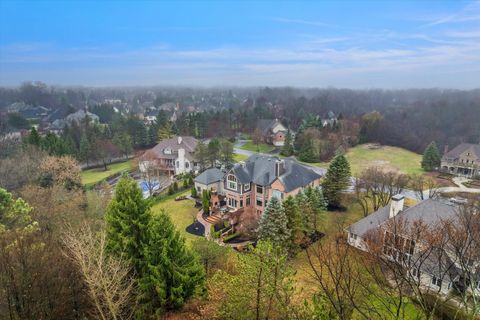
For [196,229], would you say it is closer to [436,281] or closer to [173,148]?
[436,281]

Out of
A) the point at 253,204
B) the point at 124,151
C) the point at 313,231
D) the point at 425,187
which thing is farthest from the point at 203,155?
the point at 425,187

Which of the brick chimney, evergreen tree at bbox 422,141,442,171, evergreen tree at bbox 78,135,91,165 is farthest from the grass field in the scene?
evergreen tree at bbox 78,135,91,165

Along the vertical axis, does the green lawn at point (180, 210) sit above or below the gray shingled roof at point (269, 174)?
below

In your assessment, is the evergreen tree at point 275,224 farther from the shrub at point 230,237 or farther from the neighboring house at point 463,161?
the neighboring house at point 463,161

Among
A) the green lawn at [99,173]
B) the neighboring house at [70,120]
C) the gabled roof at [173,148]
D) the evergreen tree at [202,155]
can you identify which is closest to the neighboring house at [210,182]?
the evergreen tree at [202,155]

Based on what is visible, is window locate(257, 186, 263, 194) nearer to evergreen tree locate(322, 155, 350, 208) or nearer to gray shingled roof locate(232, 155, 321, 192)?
gray shingled roof locate(232, 155, 321, 192)

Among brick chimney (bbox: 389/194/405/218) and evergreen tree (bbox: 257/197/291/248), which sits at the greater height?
brick chimney (bbox: 389/194/405/218)

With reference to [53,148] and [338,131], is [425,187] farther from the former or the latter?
[53,148]
